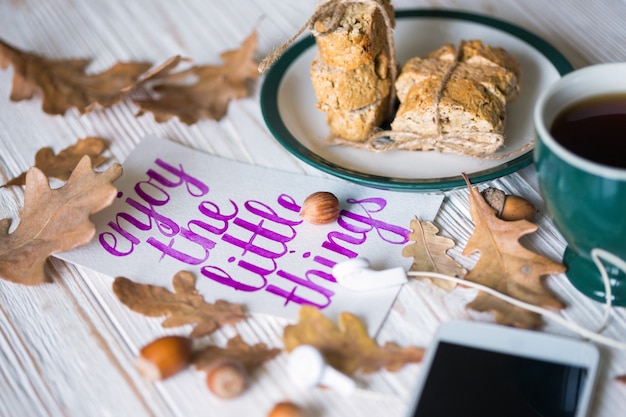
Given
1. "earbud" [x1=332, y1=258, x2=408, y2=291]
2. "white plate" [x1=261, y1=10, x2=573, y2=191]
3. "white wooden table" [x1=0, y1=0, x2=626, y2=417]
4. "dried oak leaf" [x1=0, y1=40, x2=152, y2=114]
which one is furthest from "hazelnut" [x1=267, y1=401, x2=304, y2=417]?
"dried oak leaf" [x1=0, y1=40, x2=152, y2=114]

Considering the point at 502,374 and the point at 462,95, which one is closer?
the point at 502,374

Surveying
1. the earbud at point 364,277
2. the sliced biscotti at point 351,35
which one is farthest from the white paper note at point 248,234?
the sliced biscotti at point 351,35

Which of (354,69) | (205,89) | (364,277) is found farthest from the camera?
(205,89)

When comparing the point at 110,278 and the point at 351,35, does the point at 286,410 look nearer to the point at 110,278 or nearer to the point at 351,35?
the point at 110,278

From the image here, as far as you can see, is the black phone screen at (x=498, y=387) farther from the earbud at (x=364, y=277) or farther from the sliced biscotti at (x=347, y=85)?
the sliced biscotti at (x=347, y=85)

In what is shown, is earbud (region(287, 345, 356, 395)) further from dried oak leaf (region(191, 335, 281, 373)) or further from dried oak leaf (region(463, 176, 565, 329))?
dried oak leaf (region(463, 176, 565, 329))

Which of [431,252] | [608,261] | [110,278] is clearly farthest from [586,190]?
[110,278]
